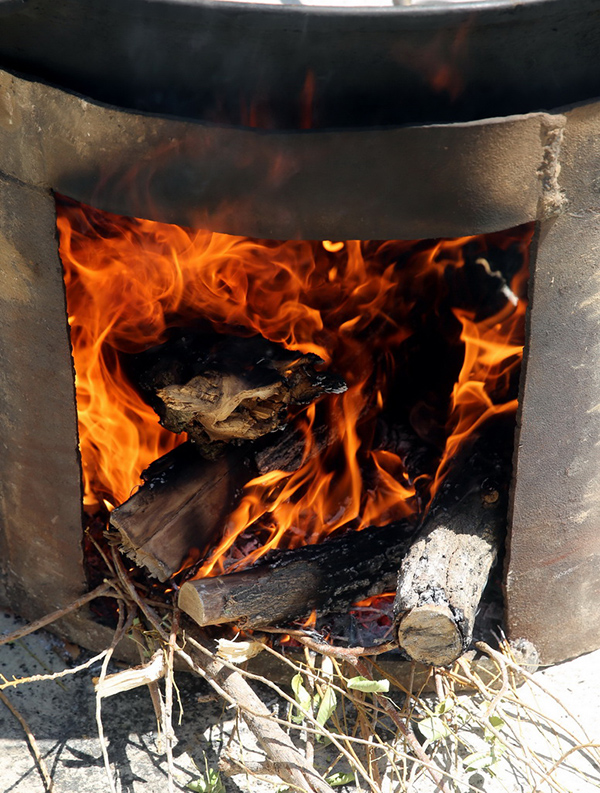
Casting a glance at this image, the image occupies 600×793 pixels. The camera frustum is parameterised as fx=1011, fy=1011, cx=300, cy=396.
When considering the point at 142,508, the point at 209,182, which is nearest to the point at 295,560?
the point at 142,508

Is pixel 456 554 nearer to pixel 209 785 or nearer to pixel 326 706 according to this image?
pixel 326 706

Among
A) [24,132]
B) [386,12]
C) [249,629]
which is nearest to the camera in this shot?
[386,12]

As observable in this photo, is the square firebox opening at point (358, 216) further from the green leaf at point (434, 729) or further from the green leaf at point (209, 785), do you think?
the green leaf at point (209, 785)

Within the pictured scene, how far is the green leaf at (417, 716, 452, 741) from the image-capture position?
262cm

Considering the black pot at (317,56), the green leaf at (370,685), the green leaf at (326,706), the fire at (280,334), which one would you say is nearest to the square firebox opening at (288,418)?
the fire at (280,334)

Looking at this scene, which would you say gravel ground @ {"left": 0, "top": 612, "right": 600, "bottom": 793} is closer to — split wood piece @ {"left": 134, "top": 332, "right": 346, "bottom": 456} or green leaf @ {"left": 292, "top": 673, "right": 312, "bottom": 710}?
green leaf @ {"left": 292, "top": 673, "right": 312, "bottom": 710}

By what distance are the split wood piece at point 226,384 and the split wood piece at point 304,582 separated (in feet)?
1.28

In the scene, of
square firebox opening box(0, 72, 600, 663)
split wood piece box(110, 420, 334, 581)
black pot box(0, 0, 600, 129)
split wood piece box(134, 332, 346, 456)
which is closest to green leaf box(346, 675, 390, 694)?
square firebox opening box(0, 72, 600, 663)

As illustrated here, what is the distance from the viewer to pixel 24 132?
2.44m

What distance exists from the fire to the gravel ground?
46 centimetres

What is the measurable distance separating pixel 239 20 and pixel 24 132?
672mm

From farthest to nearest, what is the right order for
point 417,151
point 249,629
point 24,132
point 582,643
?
point 582,643, point 249,629, point 24,132, point 417,151

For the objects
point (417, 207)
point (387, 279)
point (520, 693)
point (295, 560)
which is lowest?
point (520, 693)

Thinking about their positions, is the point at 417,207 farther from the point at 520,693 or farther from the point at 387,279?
the point at 520,693
